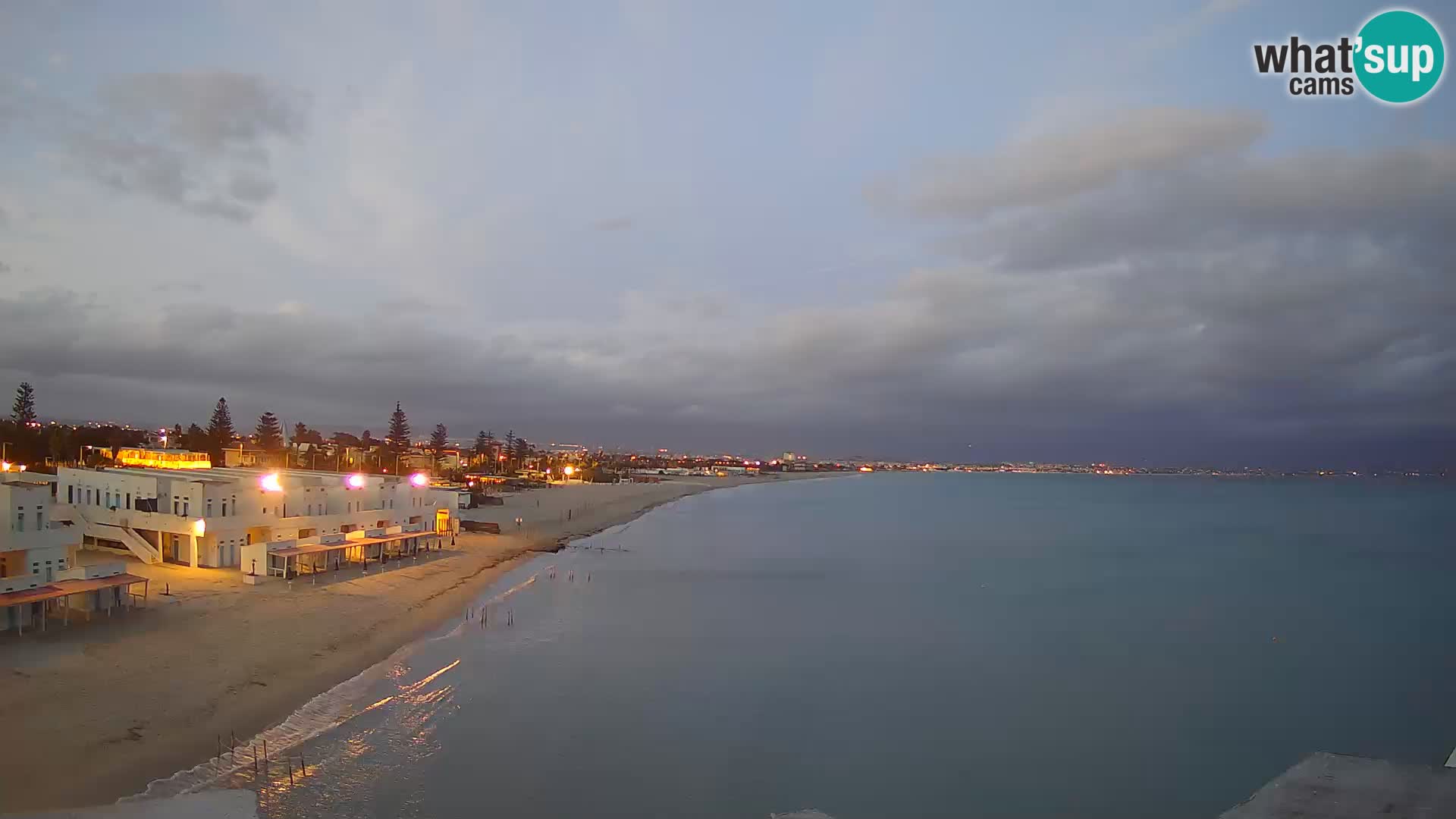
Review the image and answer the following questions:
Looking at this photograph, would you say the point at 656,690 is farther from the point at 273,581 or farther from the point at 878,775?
the point at 273,581

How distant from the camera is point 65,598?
22.5m

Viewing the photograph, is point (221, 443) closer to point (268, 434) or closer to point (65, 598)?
point (268, 434)

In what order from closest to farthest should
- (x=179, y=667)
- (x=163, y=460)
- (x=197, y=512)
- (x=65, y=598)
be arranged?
1. (x=179, y=667)
2. (x=65, y=598)
3. (x=197, y=512)
4. (x=163, y=460)

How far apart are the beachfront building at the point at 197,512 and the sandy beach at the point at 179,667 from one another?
4.20 feet

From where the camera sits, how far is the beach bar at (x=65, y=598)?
20.2 m

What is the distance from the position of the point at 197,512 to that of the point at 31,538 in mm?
6816

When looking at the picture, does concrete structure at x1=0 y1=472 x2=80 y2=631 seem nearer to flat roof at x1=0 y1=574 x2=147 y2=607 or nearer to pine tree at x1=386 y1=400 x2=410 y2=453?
flat roof at x1=0 y1=574 x2=147 y2=607

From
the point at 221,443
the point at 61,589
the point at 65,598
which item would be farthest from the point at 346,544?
the point at 221,443

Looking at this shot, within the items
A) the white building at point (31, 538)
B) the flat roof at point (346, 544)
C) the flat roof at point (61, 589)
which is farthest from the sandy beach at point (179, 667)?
the white building at point (31, 538)

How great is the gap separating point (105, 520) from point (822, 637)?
2936 cm

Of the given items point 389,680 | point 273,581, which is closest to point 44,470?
point 273,581

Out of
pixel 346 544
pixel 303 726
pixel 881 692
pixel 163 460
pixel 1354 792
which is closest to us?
pixel 1354 792

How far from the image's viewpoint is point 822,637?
29.8 m

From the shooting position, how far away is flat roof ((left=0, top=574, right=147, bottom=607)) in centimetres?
1998
